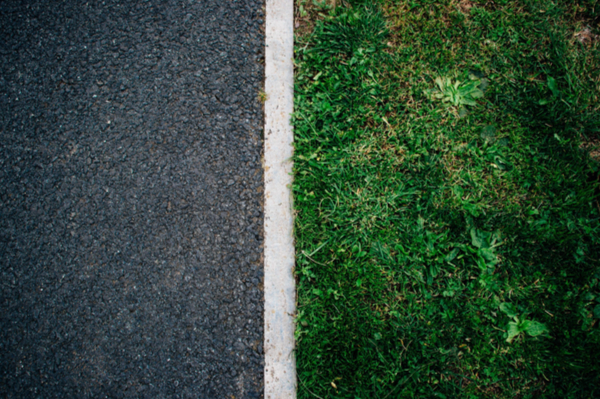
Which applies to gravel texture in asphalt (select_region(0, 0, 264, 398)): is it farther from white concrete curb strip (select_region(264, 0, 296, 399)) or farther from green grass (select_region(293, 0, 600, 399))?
green grass (select_region(293, 0, 600, 399))

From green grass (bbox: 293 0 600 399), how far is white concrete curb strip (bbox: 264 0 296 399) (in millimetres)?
78

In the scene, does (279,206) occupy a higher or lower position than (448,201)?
lower

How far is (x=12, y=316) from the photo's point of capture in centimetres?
215

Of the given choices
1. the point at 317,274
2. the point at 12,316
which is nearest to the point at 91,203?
the point at 12,316

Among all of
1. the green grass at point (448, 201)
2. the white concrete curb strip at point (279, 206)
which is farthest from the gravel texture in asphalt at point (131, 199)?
the green grass at point (448, 201)

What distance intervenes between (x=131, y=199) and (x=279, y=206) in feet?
3.41

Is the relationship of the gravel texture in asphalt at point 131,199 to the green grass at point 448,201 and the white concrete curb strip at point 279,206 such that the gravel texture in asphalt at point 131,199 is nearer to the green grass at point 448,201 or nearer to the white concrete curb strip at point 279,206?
the white concrete curb strip at point 279,206

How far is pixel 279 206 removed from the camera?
223 cm

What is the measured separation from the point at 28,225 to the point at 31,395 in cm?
111

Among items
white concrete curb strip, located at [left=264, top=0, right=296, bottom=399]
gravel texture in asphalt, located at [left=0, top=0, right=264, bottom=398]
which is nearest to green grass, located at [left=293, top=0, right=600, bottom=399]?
white concrete curb strip, located at [left=264, top=0, right=296, bottom=399]

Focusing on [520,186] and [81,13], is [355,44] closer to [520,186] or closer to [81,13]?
[520,186]

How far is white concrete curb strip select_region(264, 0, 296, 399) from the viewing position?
6.77ft

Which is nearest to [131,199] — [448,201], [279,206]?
[279,206]

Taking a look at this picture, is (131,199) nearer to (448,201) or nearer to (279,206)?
(279,206)
